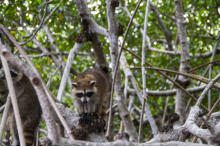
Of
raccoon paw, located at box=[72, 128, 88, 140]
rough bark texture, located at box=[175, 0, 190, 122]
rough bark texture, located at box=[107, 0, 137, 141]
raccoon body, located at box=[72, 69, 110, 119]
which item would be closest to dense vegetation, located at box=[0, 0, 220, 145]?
rough bark texture, located at box=[175, 0, 190, 122]

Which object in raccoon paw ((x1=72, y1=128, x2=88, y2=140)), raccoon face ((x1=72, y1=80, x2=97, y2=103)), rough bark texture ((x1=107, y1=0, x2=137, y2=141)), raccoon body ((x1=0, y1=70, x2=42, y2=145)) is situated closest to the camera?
raccoon paw ((x1=72, y1=128, x2=88, y2=140))

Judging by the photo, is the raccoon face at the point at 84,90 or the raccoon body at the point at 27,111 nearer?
the raccoon body at the point at 27,111

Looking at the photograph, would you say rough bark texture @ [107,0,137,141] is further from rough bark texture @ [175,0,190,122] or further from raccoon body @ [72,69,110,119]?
rough bark texture @ [175,0,190,122]

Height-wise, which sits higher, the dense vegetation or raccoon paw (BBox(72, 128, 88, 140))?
the dense vegetation

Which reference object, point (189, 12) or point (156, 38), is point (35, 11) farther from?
point (156, 38)

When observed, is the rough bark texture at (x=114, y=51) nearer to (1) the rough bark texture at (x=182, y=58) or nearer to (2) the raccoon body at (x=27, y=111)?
(2) the raccoon body at (x=27, y=111)

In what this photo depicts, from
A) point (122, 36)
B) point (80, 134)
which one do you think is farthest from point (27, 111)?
point (122, 36)

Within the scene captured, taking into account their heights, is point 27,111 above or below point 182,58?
below

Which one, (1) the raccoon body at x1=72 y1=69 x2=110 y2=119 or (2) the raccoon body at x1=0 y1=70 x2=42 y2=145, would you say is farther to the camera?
(1) the raccoon body at x1=72 y1=69 x2=110 y2=119

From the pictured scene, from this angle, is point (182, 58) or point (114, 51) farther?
point (182, 58)

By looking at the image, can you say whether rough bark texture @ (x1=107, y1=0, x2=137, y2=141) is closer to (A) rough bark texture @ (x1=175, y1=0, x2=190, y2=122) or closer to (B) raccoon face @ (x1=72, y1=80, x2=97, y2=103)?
(B) raccoon face @ (x1=72, y1=80, x2=97, y2=103)

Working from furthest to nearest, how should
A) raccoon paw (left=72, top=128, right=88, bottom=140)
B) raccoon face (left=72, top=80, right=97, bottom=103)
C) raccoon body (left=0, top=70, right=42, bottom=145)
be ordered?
raccoon face (left=72, top=80, right=97, bottom=103) → raccoon body (left=0, top=70, right=42, bottom=145) → raccoon paw (left=72, top=128, right=88, bottom=140)

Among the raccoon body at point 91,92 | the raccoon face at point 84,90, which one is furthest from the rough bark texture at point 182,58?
the raccoon face at point 84,90

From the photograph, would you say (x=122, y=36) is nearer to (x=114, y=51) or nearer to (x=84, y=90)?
(x=84, y=90)
